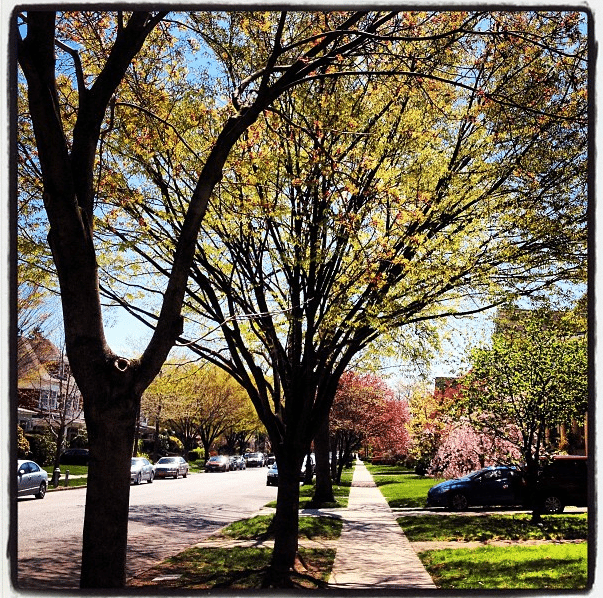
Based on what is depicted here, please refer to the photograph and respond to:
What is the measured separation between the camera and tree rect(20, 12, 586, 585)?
677cm

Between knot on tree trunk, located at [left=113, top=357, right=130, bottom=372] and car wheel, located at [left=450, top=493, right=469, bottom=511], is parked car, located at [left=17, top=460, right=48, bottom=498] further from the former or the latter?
knot on tree trunk, located at [left=113, top=357, right=130, bottom=372]

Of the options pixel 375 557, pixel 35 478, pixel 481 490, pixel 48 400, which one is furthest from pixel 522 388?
pixel 48 400

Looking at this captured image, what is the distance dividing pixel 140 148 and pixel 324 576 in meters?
A: 5.16

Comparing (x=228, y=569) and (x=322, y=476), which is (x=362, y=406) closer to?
(x=322, y=476)

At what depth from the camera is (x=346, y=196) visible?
25.0 feet

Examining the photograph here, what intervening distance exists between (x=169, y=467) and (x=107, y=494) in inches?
1166

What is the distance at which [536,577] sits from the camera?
625cm

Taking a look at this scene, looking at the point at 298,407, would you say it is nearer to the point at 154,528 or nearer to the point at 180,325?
the point at 180,325

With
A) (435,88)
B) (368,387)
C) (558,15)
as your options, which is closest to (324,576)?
(435,88)

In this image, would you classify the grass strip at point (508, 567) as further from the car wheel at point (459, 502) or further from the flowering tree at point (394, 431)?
the flowering tree at point (394, 431)

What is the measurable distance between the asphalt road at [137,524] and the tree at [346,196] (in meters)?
2.59

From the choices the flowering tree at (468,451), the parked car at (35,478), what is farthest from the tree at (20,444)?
the flowering tree at (468,451)

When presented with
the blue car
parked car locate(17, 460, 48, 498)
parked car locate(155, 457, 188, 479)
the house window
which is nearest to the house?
the house window

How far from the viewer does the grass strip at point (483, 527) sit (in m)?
10.1
